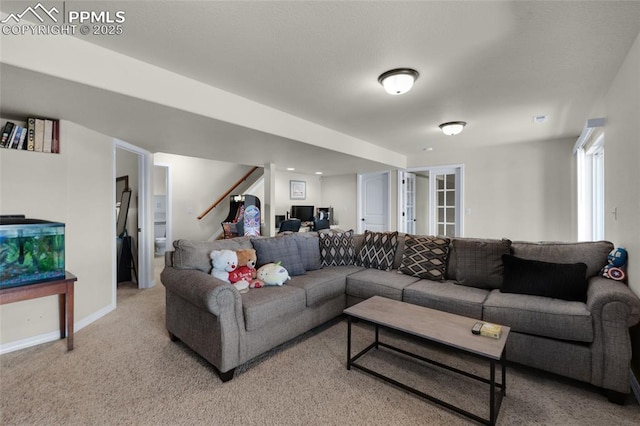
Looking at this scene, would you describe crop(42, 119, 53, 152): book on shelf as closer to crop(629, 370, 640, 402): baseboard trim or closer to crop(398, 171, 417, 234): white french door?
crop(629, 370, 640, 402): baseboard trim

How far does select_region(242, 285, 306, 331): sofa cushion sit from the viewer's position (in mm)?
2037

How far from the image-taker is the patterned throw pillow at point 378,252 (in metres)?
3.18

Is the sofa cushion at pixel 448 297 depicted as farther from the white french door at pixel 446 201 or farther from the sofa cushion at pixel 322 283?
the white french door at pixel 446 201

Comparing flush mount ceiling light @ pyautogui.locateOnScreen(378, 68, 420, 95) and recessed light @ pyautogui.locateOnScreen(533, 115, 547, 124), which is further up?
recessed light @ pyautogui.locateOnScreen(533, 115, 547, 124)

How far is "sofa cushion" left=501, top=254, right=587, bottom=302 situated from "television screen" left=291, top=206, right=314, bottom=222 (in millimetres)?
4914

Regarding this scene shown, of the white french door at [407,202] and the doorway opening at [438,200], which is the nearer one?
the doorway opening at [438,200]

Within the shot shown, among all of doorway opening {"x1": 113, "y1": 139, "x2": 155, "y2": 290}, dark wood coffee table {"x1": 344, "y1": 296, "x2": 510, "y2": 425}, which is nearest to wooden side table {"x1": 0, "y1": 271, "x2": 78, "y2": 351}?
doorway opening {"x1": 113, "y1": 139, "x2": 155, "y2": 290}

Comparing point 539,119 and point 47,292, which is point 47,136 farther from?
point 539,119

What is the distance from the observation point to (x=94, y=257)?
3010mm

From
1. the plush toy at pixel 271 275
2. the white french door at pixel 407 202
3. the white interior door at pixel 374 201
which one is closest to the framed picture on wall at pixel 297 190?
the white interior door at pixel 374 201

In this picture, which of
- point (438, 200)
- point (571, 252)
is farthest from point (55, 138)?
point (438, 200)

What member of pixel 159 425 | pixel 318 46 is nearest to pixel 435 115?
pixel 318 46

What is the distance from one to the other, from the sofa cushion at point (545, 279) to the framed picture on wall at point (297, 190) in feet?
17.4

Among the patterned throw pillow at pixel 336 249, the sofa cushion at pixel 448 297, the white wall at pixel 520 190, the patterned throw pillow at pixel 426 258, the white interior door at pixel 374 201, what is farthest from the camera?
the white interior door at pixel 374 201
